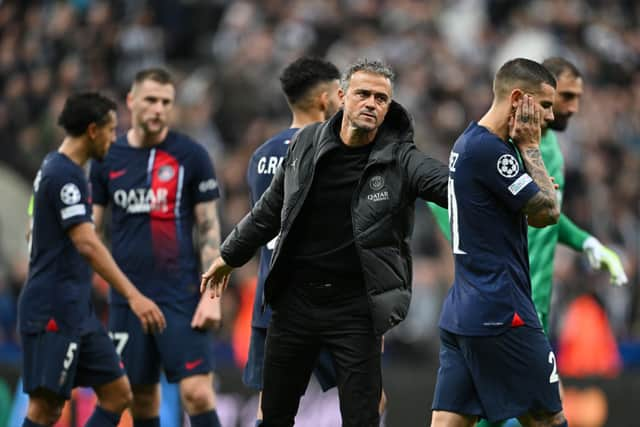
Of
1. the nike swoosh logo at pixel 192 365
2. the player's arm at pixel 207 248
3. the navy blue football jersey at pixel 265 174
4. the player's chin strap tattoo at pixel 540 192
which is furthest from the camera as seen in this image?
the nike swoosh logo at pixel 192 365

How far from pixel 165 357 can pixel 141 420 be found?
0.51 m

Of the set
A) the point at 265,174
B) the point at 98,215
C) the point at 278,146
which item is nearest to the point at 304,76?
the point at 278,146

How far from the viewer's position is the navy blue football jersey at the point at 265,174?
8125 mm

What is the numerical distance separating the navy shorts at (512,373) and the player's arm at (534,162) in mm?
654

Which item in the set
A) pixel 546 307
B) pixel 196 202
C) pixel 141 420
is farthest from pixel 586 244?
pixel 141 420

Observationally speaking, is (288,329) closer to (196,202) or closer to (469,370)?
(469,370)

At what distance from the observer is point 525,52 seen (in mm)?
18141

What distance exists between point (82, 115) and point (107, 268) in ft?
3.38

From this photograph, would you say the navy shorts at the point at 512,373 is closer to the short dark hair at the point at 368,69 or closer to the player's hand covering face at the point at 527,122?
the player's hand covering face at the point at 527,122

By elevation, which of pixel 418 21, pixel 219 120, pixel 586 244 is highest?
pixel 418 21

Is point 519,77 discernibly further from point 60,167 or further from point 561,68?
point 60,167

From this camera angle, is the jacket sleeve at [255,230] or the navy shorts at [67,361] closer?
the jacket sleeve at [255,230]

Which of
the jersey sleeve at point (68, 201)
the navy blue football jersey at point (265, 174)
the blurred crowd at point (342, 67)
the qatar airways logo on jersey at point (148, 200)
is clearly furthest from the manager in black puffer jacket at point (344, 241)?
the blurred crowd at point (342, 67)

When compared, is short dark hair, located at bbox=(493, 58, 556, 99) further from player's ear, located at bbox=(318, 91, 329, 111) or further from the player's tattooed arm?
the player's tattooed arm
